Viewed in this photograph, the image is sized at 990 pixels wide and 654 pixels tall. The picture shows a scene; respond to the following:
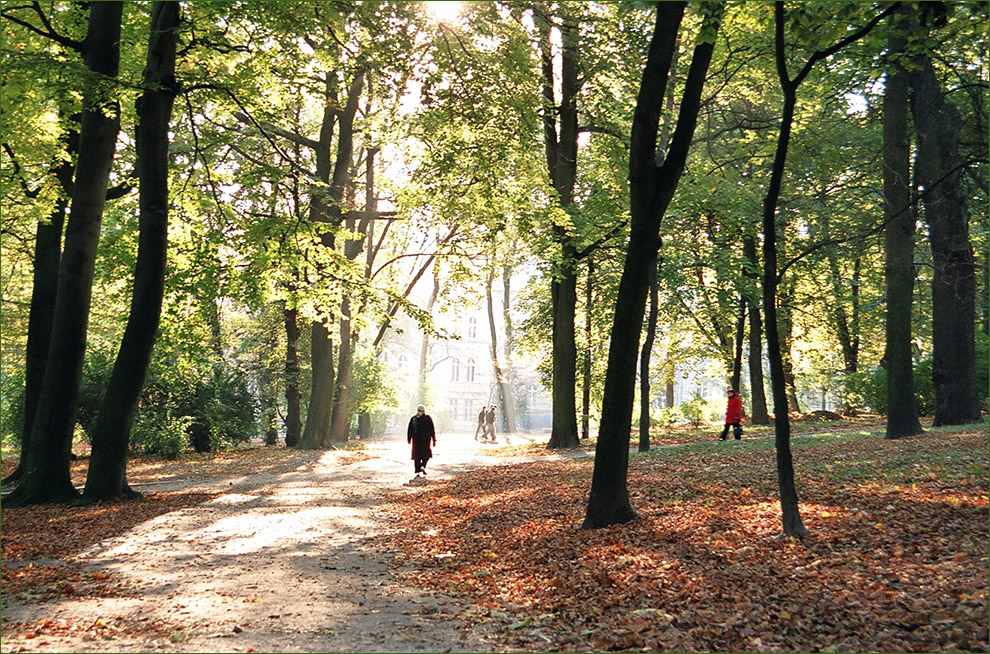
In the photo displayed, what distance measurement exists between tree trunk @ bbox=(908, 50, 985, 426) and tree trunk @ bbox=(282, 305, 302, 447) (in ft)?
69.0

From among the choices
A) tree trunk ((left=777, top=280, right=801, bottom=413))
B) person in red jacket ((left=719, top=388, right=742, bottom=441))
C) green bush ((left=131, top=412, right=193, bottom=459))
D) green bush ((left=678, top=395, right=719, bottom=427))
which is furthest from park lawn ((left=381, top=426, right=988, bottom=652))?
green bush ((left=678, top=395, right=719, bottom=427))

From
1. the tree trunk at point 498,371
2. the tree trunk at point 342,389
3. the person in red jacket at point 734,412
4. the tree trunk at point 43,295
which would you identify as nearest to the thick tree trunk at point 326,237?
the tree trunk at point 342,389

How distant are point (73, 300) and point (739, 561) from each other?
11589 mm

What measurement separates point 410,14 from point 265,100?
384 cm

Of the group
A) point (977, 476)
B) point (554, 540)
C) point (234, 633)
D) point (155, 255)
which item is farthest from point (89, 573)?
point (977, 476)

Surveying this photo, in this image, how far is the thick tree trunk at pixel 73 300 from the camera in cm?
1272

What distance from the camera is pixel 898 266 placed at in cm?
1497

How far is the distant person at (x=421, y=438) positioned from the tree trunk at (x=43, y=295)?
26.7 ft

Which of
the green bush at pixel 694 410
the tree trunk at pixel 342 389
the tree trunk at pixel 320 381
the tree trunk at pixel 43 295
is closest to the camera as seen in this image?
the tree trunk at pixel 43 295

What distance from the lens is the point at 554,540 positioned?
9.02 metres

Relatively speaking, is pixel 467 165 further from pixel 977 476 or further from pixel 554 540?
pixel 977 476

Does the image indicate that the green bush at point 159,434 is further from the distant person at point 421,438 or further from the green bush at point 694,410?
the green bush at point 694,410

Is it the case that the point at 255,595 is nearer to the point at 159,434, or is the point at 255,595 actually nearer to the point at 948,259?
the point at 948,259

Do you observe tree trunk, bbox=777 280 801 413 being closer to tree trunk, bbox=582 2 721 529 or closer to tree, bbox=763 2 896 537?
tree trunk, bbox=582 2 721 529
